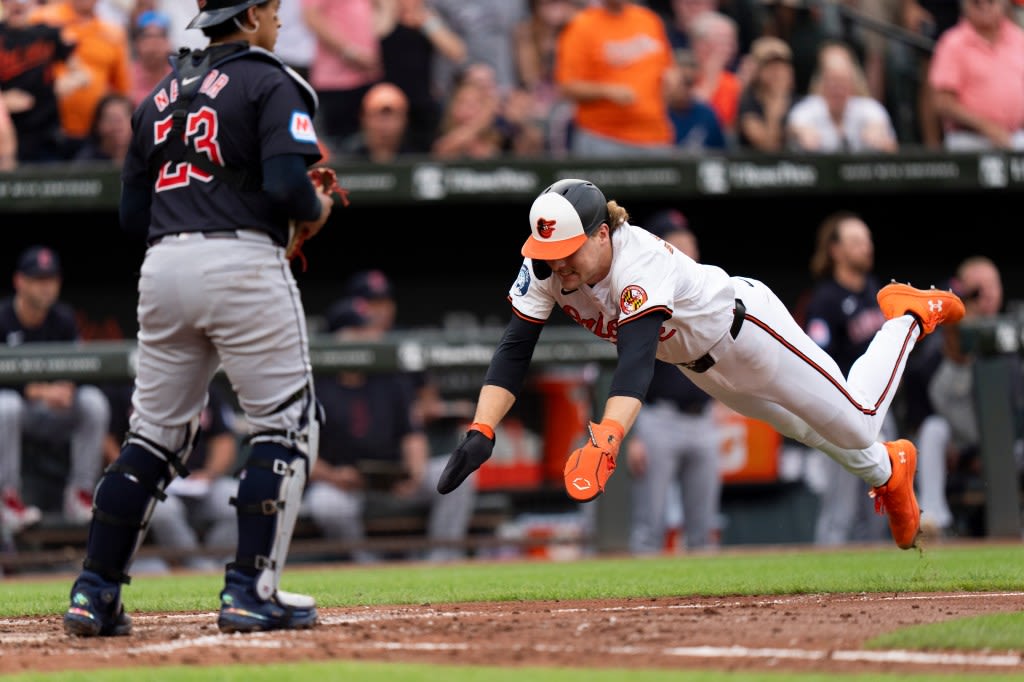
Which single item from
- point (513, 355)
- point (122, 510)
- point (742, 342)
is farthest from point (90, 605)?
point (742, 342)

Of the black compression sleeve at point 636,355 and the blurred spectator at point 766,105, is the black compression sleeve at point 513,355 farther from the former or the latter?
the blurred spectator at point 766,105

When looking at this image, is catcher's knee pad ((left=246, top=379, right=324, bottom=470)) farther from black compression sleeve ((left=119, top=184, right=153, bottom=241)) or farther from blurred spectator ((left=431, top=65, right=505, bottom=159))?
blurred spectator ((left=431, top=65, right=505, bottom=159))

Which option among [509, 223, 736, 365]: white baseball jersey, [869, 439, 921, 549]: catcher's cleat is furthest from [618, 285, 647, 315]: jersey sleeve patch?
[869, 439, 921, 549]: catcher's cleat

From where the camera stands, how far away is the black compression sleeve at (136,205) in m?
4.38

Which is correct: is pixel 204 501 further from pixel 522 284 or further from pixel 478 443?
pixel 478 443

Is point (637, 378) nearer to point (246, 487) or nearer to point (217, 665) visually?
point (246, 487)

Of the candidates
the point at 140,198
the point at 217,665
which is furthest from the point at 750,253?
the point at 217,665

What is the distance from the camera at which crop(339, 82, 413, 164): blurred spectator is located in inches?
389

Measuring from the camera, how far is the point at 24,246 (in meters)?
11.0

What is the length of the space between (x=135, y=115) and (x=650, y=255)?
164cm

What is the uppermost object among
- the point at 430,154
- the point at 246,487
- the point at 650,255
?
the point at 430,154

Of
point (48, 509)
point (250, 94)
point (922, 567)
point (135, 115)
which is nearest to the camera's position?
point (250, 94)

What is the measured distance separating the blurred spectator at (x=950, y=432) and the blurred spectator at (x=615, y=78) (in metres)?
2.44

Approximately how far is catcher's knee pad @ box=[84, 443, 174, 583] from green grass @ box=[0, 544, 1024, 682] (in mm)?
794
